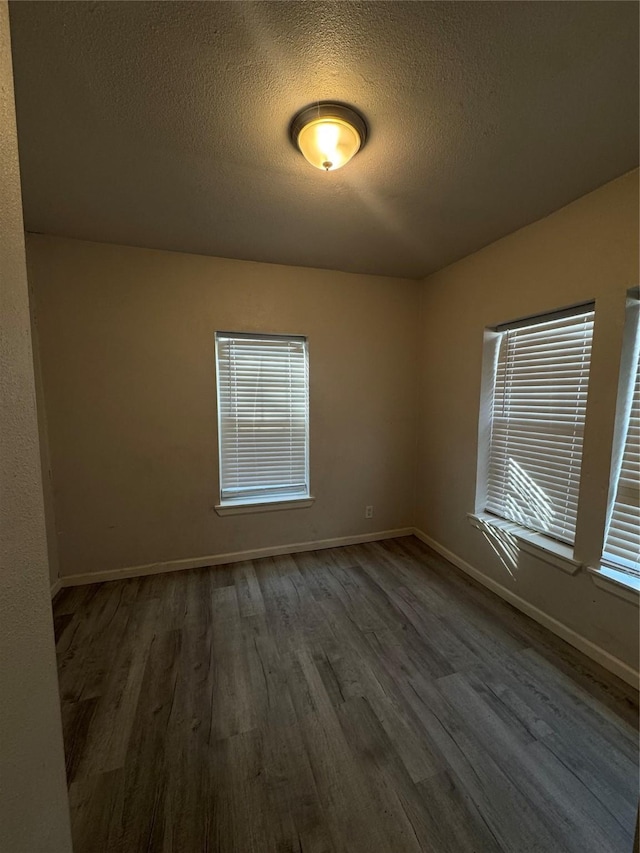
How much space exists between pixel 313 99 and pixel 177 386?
6.32 ft

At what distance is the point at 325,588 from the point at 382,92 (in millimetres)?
2679

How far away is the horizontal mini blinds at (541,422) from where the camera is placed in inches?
73.2

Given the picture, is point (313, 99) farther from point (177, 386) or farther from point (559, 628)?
point (559, 628)

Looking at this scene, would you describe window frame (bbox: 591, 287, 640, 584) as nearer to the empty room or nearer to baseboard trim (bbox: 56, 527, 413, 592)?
the empty room

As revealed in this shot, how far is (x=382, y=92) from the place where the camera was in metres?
1.16

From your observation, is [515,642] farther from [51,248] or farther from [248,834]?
[51,248]

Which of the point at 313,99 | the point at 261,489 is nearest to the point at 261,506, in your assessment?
the point at 261,489

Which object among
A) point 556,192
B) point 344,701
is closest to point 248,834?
point 344,701

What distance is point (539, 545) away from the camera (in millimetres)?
1972

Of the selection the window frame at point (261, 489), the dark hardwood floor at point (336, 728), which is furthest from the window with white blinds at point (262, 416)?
the dark hardwood floor at point (336, 728)

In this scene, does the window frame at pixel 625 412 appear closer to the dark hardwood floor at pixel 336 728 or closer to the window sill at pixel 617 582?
the window sill at pixel 617 582

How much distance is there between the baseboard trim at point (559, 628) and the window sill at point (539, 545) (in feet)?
1.09

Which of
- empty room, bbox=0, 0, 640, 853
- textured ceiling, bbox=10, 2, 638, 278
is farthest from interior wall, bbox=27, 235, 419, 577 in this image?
textured ceiling, bbox=10, 2, 638, 278

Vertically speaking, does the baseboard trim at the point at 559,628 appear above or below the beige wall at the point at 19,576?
below
